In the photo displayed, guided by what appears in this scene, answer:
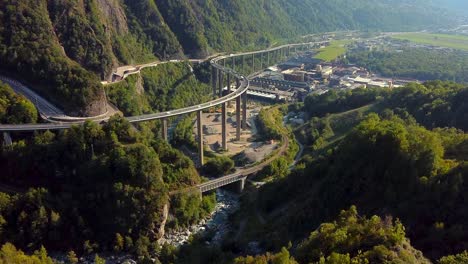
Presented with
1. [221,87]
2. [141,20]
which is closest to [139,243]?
[221,87]

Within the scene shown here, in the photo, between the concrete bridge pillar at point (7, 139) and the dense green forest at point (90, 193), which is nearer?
the dense green forest at point (90, 193)

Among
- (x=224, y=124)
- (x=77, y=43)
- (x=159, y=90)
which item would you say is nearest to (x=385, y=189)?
(x=224, y=124)

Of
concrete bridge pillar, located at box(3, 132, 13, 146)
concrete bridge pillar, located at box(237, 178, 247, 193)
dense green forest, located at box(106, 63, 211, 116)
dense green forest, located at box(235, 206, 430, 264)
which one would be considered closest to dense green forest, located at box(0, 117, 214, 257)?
concrete bridge pillar, located at box(3, 132, 13, 146)

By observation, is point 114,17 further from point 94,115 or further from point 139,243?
point 139,243

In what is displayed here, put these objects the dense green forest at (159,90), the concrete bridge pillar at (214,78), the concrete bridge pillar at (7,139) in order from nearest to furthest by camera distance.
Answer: the concrete bridge pillar at (7,139) < the dense green forest at (159,90) < the concrete bridge pillar at (214,78)

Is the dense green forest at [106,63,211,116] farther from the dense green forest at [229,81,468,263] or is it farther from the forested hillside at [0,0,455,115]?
the dense green forest at [229,81,468,263]

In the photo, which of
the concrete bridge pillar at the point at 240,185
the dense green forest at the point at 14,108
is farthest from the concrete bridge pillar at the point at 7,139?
the concrete bridge pillar at the point at 240,185

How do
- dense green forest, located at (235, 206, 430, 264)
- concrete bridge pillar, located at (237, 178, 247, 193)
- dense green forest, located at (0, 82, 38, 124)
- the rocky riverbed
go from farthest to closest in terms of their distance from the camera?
concrete bridge pillar, located at (237, 178, 247, 193) < dense green forest, located at (0, 82, 38, 124) < the rocky riverbed < dense green forest, located at (235, 206, 430, 264)

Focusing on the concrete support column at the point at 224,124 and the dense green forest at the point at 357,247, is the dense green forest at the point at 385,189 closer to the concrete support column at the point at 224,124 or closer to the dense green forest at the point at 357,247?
the dense green forest at the point at 357,247
